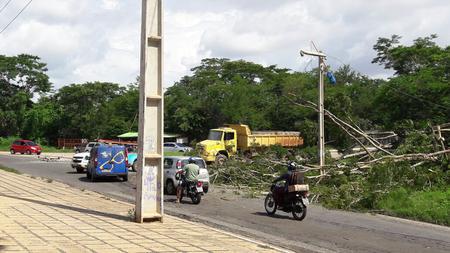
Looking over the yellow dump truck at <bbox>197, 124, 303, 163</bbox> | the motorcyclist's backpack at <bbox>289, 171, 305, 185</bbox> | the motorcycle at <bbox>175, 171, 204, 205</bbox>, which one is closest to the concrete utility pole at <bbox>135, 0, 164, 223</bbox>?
the motorcyclist's backpack at <bbox>289, 171, 305, 185</bbox>

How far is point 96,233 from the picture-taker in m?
9.99

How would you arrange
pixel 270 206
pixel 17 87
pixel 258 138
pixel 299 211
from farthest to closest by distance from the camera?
pixel 17 87, pixel 258 138, pixel 270 206, pixel 299 211

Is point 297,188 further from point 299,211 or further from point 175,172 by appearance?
point 175,172

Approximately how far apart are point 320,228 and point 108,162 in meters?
15.1

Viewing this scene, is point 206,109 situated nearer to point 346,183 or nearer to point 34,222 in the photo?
point 346,183

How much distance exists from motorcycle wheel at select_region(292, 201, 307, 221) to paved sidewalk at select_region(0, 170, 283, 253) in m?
3.77

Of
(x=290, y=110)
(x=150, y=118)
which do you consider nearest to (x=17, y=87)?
(x=290, y=110)

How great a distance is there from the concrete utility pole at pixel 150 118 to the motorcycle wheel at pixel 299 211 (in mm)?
4479

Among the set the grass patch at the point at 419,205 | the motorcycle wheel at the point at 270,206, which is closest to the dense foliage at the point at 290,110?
the grass patch at the point at 419,205

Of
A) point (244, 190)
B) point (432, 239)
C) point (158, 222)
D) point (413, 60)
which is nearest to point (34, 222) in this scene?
point (158, 222)

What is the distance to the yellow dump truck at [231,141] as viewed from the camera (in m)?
35.5

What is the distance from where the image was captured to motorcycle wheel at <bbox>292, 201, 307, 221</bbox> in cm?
1477

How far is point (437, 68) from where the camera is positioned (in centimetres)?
4516

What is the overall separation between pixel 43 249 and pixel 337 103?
4217 centimetres
